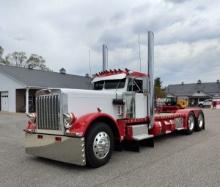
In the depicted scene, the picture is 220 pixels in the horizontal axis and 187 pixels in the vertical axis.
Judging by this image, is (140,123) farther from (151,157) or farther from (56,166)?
(56,166)

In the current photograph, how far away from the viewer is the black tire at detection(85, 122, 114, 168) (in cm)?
593

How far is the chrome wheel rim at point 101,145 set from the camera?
614 cm

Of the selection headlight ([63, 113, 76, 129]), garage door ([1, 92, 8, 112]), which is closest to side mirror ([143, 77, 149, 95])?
headlight ([63, 113, 76, 129])

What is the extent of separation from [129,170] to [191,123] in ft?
22.4

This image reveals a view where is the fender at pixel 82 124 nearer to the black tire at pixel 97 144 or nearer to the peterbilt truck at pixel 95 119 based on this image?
the peterbilt truck at pixel 95 119

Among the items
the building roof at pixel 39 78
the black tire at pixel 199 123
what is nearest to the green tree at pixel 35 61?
the building roof at pixel 39 78

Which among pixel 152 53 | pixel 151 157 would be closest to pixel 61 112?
pixel 151 157

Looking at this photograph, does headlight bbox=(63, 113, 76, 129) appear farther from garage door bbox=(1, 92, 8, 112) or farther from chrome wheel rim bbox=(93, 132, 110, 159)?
garage door bbox=(1, 92, 8, 112)

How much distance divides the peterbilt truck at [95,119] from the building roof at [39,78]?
19445mm

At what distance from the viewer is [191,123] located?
11.9m

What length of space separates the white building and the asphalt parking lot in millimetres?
21359

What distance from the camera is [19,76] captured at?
97.0 ft

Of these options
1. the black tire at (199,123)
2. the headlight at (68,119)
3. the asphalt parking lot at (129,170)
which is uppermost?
the headlight at (68,119)

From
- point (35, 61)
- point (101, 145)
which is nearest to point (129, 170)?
point (101, 145)
